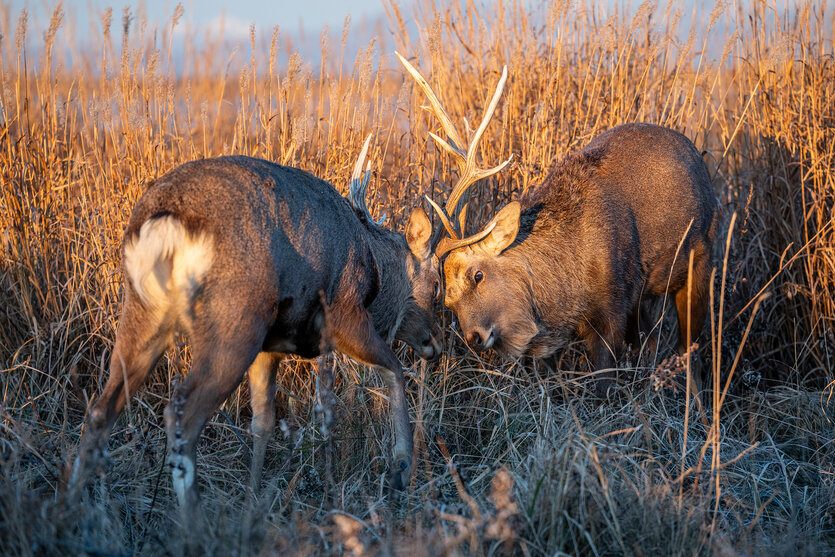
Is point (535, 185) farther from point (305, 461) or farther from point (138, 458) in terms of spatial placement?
point (138, 458)

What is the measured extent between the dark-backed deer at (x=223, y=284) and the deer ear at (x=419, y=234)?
2.78 ft

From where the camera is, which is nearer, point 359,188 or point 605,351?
point 359,188

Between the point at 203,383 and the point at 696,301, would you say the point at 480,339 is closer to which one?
the point at 696,301

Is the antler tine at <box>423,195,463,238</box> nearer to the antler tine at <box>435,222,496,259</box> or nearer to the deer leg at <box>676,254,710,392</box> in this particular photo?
the antler tine at <box>435,222,496,259</box>

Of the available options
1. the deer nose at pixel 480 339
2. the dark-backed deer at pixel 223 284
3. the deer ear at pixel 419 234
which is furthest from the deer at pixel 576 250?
the dark-backed deer at pixel 223 284

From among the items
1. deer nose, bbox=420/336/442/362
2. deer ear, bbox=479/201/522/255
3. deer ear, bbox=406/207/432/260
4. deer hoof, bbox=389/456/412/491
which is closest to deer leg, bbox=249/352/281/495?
deer hoof, bbox=389/456/412/491

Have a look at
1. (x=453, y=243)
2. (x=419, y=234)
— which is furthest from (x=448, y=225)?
(x=419, y=234)

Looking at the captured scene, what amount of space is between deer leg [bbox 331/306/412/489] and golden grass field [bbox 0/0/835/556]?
0.12 metres

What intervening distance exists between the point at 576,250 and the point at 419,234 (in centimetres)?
101

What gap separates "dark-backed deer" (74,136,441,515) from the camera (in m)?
3.08

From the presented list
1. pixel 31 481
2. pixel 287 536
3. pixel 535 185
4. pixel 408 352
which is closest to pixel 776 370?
pixel 535 185

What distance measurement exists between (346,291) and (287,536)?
48.6 inches

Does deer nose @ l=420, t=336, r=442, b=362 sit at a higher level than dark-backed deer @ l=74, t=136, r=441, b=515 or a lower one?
lower

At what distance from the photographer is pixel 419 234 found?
4.79m
